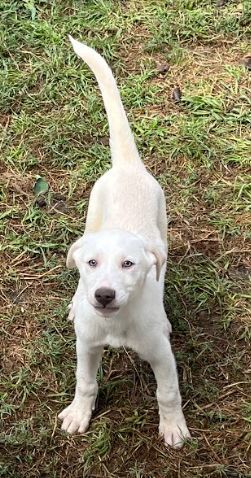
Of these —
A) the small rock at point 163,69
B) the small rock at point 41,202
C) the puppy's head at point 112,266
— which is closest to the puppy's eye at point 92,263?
the puppy's head at point 112,266

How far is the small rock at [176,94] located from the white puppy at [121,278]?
1.45 meters

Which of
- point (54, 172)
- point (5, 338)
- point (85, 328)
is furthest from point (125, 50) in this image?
point (85, 328)

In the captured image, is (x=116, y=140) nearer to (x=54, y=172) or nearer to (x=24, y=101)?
(x=54, y=172)

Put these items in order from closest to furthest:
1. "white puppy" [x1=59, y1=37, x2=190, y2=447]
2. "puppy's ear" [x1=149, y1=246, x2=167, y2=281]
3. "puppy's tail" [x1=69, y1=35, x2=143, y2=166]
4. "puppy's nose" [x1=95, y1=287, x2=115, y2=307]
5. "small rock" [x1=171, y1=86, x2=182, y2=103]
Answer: "puppy's nose" [x1=95, y1=287, x2=115, y2=307] < "white puppy" [x1=59, y1=37, x2=190, y2=447] < "puppy's ear" [x1=149, y1=246, x2=167, y2=281] < "puppy's tail" [x1=69, y1=35, x2=143, y2=166] < "small rock" [x1=171, y1=86, x2=182, y2=103]

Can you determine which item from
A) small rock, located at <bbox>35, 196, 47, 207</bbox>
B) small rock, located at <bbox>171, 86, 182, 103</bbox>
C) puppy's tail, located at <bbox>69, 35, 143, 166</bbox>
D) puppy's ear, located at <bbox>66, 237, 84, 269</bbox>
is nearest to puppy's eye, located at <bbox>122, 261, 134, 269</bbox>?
puppy's ear, located at <bbox>66, 237, 84, 269</bbox>

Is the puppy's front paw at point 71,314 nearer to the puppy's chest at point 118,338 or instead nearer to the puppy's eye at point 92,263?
the puppy's chest at point 118,338

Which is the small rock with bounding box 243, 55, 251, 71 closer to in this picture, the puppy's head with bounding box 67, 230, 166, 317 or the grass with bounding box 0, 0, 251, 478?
the grass with bounding box 0, 0, 251, 478

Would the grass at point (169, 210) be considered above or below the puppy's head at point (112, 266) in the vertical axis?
below

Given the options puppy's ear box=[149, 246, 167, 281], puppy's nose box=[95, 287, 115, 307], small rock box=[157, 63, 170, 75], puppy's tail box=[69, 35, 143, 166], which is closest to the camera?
puppy's nose box=[95, 287, 115, 307]

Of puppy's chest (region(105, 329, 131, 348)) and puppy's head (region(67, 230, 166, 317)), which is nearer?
puppy's head (region(67, 230, 166, 317))

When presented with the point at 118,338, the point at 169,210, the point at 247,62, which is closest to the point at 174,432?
the point at 118,338

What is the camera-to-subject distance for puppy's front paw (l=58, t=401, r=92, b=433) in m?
4.21

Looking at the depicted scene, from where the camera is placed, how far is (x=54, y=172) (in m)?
5.42

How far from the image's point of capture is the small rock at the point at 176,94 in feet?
18.8
